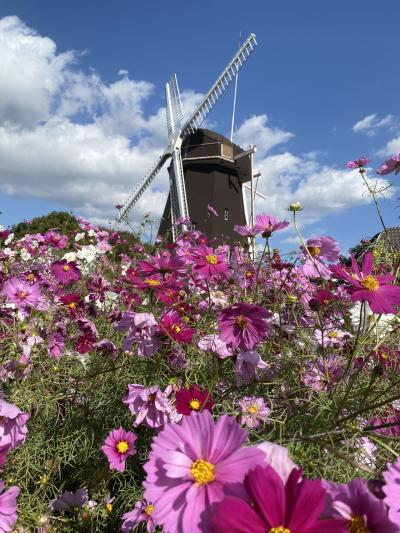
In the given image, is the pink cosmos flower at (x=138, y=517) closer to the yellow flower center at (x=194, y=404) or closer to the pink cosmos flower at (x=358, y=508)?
the yellow flower center at (x=194, y=404)

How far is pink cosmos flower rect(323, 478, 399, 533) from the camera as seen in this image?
0.46 metres

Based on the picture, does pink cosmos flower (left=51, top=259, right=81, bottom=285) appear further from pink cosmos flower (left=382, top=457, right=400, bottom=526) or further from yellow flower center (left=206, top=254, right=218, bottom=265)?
pink cosmos flower (left=382, top=457, right=400, bottom=526)

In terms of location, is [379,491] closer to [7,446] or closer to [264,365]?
[264,365]

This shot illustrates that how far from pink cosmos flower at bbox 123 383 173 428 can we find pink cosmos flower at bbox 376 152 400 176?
4.05ft

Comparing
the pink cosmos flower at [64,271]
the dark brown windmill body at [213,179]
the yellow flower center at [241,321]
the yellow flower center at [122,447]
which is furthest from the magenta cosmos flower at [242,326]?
the dark brown windmill body at [213,179]

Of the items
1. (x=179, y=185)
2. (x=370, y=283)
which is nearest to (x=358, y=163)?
(x=370, y=283)

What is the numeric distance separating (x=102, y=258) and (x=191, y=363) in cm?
265

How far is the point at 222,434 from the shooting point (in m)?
0.56

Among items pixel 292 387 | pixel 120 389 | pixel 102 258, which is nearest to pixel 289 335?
pixel 292 387

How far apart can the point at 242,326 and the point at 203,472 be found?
1.95ft

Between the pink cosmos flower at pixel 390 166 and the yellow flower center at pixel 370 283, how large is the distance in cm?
93

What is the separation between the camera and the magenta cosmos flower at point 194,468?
501mm

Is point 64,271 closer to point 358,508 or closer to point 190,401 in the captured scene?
point 190,401

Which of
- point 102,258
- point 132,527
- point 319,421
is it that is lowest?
point 132,527
